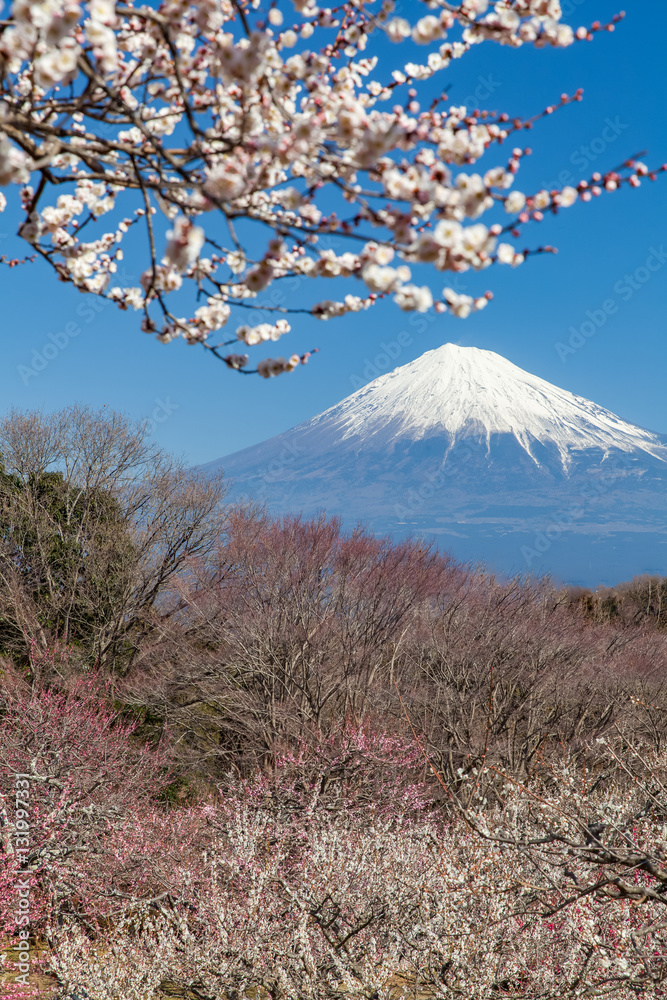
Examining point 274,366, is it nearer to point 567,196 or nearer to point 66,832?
point 567,196

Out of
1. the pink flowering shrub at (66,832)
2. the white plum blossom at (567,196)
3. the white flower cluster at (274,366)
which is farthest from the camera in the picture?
the pink flowering shrub at (66,832)

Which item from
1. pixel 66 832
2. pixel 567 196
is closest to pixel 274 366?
pixel 567 196

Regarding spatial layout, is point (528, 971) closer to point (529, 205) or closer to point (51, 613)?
point (529, 205)

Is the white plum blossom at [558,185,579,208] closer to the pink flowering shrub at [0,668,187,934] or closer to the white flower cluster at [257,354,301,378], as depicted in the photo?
the white flower cluster at [257,354,301,378]

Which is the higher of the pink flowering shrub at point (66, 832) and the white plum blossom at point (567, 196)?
the white plum blossom at point (567, 196)

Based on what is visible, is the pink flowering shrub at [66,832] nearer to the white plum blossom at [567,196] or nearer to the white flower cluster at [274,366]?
the white flower cluster at [274,366]

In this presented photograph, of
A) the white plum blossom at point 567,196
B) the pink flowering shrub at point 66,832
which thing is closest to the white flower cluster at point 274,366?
the white plum blossom at point 567,196

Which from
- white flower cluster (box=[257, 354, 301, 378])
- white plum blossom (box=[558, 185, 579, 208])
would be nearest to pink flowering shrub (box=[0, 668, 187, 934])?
white flower cluster (box=[257, 354, 301, 378])

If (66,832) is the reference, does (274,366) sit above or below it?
above

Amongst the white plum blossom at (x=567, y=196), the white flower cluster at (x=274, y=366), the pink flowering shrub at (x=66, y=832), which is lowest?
the pink flowering shrub at (x=66, y=832)

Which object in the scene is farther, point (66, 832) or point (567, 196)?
point (66, 832)

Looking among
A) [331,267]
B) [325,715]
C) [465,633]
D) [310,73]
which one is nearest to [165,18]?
[310,73]

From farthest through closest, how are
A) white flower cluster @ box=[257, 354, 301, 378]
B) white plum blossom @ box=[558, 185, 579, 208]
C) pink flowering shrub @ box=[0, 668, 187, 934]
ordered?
1. pink flowering shrub @ box=[0, 668, 187, 934]
2. white flower cluster @ box=[257, 354, 301, 378]
3. white plum blossom @ box=[558, 185, 579, 208]

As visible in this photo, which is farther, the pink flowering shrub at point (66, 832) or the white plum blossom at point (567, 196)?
the pink flowering shrub at point (66, 832)
